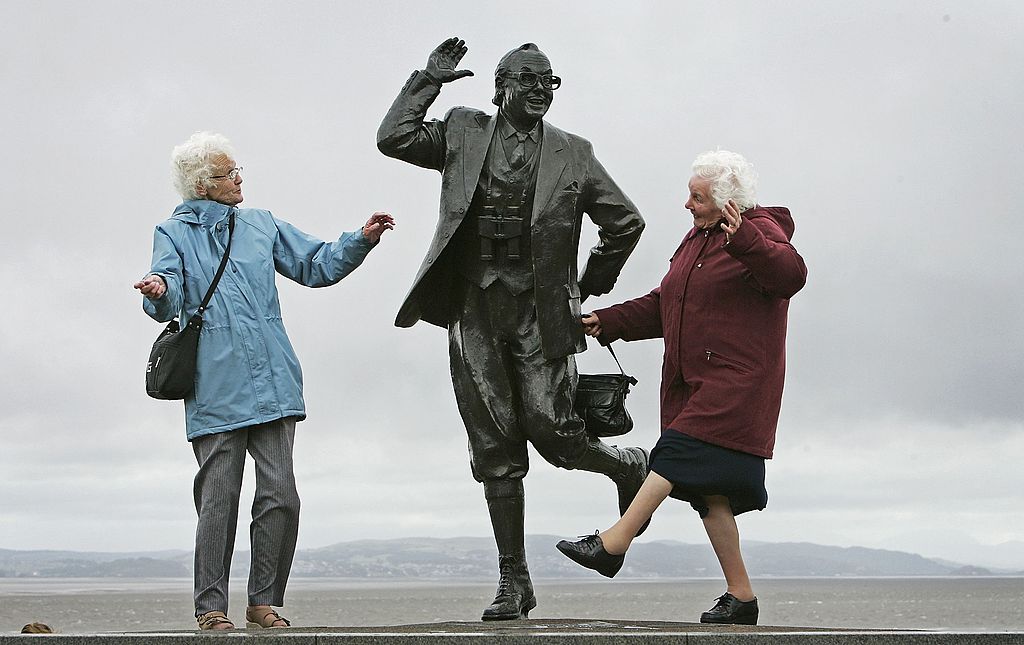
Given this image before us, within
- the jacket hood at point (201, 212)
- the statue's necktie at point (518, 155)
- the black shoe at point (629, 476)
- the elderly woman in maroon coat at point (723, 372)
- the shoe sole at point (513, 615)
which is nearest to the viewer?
the elderly woman in maroon coat at point (723, 372)

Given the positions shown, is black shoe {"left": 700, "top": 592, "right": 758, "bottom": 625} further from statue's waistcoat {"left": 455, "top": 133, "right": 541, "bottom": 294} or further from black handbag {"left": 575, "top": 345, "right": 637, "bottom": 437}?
statue's waistcoat {"left": 455, "top": 133, "right": 541, "bottom": 294}

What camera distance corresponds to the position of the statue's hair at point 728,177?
725 centimetres

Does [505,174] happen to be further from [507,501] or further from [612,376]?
[507,501]

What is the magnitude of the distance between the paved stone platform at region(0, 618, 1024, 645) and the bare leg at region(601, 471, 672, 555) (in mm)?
712

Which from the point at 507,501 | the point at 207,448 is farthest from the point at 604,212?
the point at 207,448

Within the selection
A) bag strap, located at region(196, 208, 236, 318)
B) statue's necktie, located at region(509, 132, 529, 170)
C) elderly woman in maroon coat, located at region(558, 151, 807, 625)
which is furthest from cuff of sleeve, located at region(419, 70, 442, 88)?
elderly woman in maroon coat, located at region(558, 151, 807, 625)

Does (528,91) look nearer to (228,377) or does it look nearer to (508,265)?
(508,265)

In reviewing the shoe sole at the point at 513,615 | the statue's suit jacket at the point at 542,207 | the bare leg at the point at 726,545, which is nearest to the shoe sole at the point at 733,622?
the bare leg at the point at 726,545

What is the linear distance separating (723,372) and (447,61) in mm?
2471

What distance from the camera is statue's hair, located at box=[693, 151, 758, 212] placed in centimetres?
725

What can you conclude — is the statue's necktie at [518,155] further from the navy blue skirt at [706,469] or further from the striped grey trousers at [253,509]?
the striped grey trousers at [253,509]

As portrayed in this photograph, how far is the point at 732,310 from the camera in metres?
7.14

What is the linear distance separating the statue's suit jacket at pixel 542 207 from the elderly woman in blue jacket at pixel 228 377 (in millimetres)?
899

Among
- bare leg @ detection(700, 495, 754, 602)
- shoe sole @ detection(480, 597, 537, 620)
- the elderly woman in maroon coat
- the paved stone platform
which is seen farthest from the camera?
shoe sole @ detection(480, 597, 537, 620)
